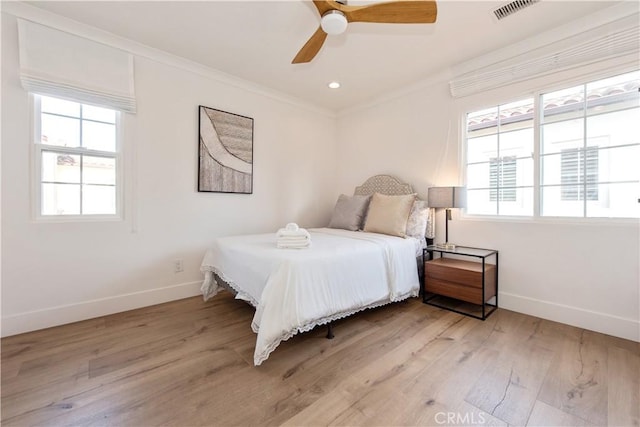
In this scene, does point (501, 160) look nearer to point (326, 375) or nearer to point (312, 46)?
point (312, 46)

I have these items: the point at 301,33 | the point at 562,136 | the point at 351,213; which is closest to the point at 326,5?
the point at 301,33

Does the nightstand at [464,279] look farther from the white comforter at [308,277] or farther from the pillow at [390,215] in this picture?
the pillow at [390,215]

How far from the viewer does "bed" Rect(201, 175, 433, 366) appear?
1.80 metres

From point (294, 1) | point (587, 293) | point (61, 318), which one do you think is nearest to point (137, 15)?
point (294, 1)

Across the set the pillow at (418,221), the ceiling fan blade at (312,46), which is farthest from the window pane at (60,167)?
the pillow at (418,221)

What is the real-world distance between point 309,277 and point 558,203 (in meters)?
2.38

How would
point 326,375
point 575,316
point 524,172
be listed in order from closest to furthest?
point 326,375
point 575,316
point 524,172

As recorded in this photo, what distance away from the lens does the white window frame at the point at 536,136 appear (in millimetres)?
2232

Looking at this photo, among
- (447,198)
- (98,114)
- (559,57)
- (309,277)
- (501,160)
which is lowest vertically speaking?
(309,277)

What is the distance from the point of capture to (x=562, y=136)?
98.0 inches

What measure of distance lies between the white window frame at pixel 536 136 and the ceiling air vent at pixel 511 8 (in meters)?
0.78

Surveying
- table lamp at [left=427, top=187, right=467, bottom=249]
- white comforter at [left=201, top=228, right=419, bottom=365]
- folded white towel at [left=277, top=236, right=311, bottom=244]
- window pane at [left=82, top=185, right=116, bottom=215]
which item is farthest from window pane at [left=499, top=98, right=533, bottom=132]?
window pane at [left=82, top=185, right=116, bottom=215]

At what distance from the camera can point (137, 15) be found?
7.45 feet

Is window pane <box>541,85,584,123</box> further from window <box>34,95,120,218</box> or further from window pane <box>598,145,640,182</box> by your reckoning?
window <box>34,95,120,218</box>
